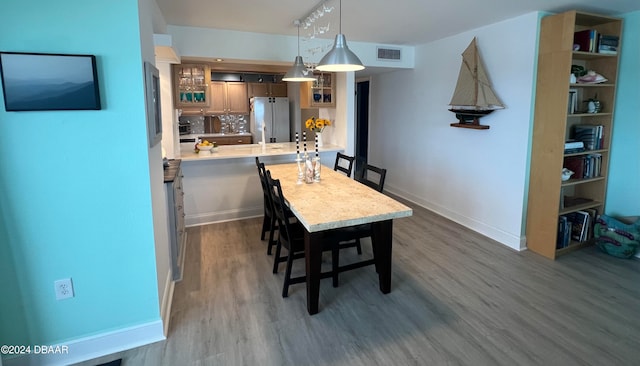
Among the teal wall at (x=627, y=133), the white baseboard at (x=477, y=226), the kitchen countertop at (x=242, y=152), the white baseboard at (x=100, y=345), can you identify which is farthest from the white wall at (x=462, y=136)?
the white baseboard at (x=100, y=345)

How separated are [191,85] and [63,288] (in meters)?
3.09

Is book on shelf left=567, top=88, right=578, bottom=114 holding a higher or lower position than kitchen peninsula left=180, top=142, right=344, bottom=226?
higher

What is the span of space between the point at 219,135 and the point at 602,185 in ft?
20.3

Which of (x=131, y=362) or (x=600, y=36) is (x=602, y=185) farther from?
(x=131, y=362)

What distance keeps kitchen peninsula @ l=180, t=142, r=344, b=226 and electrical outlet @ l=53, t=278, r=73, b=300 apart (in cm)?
219

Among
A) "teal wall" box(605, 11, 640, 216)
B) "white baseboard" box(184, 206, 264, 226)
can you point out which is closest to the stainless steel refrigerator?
"white baseboard" box(184, 206, 264, 226)

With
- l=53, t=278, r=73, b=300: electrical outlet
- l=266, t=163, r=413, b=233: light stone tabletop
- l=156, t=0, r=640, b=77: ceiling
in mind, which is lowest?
l=53, t=278, r=73, b=300: electrical outlet

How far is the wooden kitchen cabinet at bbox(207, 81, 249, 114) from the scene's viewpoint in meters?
7.20

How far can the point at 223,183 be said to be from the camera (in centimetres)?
439

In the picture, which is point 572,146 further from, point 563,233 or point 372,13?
point 372,13

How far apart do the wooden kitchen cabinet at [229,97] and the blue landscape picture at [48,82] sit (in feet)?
17.9

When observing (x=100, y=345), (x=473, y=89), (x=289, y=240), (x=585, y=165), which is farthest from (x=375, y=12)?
(x=100, y=345)

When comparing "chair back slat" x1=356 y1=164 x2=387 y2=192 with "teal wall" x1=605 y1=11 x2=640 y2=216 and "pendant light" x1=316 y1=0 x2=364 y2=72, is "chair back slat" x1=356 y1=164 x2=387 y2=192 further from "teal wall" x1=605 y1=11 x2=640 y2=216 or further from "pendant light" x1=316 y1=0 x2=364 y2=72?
"teal wall" x1=605 y1=11 x2=640 y2=216

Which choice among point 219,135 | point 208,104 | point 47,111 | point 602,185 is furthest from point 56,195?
point 219,135
